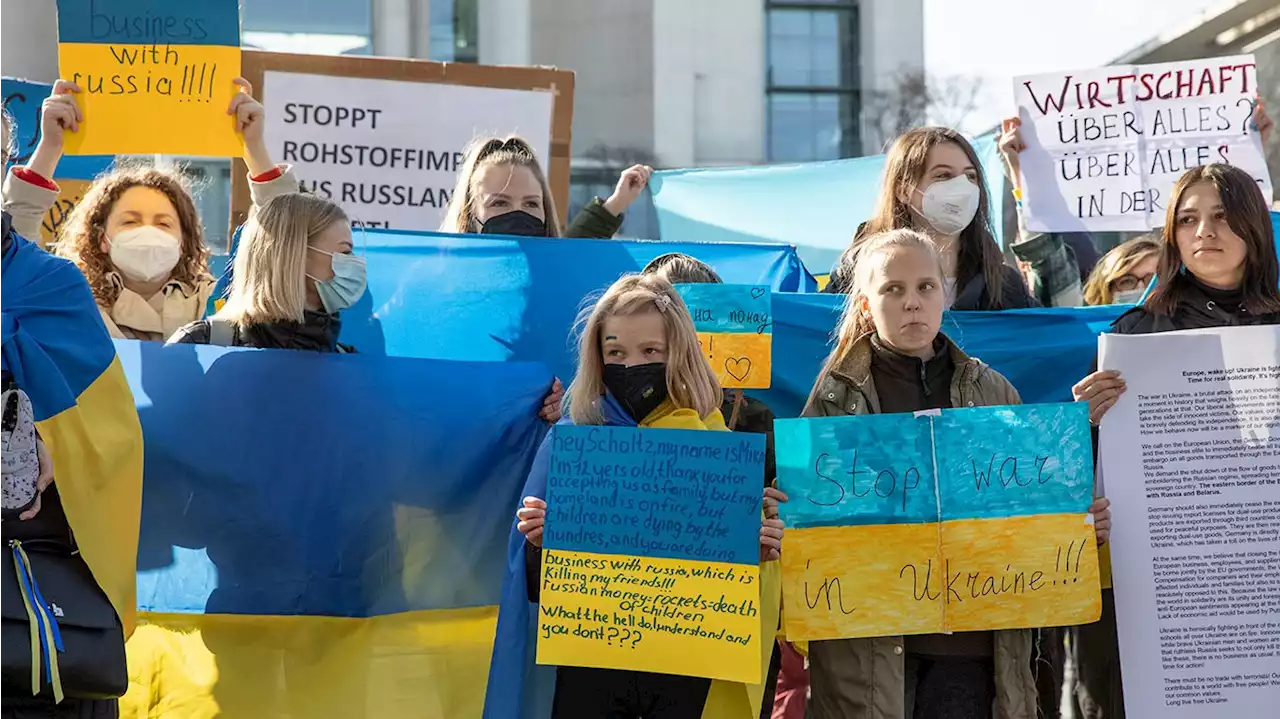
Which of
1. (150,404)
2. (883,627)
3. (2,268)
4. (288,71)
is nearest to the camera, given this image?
(2,268)

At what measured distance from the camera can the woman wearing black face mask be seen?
4965 mm

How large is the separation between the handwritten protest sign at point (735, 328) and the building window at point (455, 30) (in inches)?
576

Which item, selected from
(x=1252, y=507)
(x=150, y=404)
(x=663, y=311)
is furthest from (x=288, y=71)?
(x=1252, y=507)

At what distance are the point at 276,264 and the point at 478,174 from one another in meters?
1.05

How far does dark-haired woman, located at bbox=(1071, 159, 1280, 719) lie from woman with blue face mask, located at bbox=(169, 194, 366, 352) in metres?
1.97

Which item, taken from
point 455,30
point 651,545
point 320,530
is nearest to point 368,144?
point 320,530

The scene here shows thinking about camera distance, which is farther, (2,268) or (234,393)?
(234,393)

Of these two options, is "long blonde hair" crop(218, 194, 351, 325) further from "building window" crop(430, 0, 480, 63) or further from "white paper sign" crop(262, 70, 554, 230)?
"building window" crop(430, 0, 480, 63)

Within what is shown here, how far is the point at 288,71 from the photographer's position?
20.1ft

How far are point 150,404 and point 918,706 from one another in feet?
6.77

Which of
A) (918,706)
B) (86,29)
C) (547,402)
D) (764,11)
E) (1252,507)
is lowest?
(918,706)

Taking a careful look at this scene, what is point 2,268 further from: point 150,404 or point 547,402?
point 547,402

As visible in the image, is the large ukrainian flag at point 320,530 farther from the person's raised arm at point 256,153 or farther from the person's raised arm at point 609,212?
the person's raised arm at point 609,212

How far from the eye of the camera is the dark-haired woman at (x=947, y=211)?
14.6 ft
